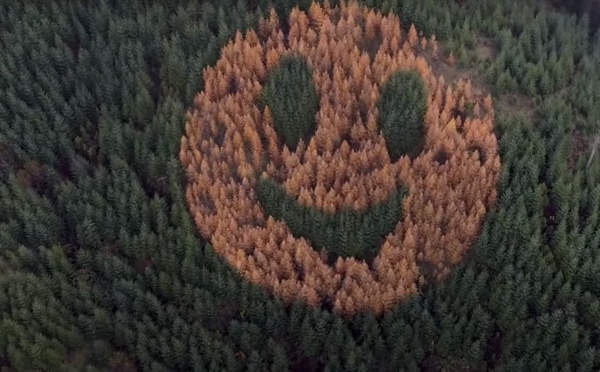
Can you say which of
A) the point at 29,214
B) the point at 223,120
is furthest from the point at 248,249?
the point at 29,214

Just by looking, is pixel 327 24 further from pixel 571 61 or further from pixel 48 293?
pixel 48 293

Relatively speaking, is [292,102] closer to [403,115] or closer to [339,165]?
[339,165]

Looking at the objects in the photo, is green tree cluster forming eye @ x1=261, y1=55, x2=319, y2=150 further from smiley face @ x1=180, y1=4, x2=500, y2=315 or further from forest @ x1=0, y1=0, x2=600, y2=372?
smiley face @ x1=180, y1=4, x2=500, y2=315

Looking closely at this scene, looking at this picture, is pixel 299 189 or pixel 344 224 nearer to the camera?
pixel 344 224

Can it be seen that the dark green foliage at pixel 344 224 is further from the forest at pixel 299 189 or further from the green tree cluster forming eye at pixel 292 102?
the green tree cluster forming eye at pixel 292 102

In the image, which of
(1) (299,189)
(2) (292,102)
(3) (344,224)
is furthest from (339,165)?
(2) (292,102)

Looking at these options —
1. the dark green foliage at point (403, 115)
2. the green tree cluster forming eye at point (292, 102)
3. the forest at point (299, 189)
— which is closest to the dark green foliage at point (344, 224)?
the forest at point (299, 189)
